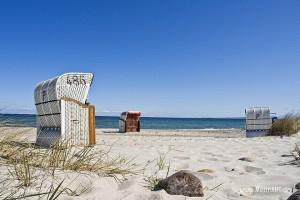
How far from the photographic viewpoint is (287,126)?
11.1 meters

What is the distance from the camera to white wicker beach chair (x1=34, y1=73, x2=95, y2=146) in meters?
6.68

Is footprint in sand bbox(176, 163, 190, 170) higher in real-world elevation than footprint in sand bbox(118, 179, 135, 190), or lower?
lower

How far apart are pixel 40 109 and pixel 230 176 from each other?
5.07 m

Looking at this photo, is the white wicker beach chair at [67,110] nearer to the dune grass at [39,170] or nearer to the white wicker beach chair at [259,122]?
the dune grass at [39,170]

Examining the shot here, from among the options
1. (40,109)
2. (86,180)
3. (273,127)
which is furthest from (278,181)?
(273,127)

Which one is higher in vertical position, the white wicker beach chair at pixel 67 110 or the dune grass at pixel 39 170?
the white wicker beach chair at pixel 67 110

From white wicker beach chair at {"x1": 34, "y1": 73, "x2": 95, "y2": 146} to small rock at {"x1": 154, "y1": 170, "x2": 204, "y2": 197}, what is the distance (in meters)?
4.09

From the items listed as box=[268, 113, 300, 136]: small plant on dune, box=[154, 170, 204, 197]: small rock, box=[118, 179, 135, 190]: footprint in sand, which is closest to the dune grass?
box=[118, 179, 135, 190]: footprint in sand

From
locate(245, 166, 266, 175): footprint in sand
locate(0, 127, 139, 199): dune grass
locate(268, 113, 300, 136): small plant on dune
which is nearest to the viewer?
locate(0, 127, 139, 199): dune grass

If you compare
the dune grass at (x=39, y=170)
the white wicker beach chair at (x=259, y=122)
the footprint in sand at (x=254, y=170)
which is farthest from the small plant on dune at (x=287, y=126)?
the dune grass at (x=39, y=170)

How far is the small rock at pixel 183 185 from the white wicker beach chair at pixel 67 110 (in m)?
4.09

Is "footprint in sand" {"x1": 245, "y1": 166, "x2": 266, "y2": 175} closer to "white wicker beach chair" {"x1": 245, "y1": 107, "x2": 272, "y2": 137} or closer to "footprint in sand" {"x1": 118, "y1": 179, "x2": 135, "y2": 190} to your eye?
"footprint in sand" {"x1": 118, "y1": 179, "x2": 135, "y2": 190}

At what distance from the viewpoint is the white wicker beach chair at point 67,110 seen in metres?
6.68

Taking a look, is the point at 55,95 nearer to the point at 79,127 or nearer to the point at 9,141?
the point at 79,127
